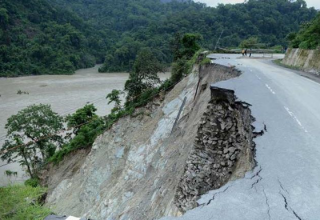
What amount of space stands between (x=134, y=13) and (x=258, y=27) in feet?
236

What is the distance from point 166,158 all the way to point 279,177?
800cm

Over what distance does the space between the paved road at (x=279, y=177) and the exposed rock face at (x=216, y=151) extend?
44 cm

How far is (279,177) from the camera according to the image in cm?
495

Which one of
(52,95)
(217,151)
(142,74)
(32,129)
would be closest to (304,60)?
(142,74)

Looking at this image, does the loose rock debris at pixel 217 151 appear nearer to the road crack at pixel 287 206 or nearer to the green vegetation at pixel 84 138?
the road crack at pixel 287 206

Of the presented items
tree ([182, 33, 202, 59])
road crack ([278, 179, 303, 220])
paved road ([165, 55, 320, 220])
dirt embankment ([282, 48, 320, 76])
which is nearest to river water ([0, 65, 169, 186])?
tree ([182, 33, 202, 59])

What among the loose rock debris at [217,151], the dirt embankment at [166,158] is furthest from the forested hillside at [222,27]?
the loose rock debris at [217,151]

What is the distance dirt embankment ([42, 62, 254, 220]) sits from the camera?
6902 millimetres

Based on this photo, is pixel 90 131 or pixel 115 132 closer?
pixel 115 132

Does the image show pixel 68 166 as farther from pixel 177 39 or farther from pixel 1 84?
pixel 1 84

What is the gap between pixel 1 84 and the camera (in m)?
53.0

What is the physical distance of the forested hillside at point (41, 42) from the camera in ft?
226

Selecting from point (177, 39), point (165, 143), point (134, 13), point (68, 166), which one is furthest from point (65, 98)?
point (134, 13)

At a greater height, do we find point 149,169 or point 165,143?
point 165,143
